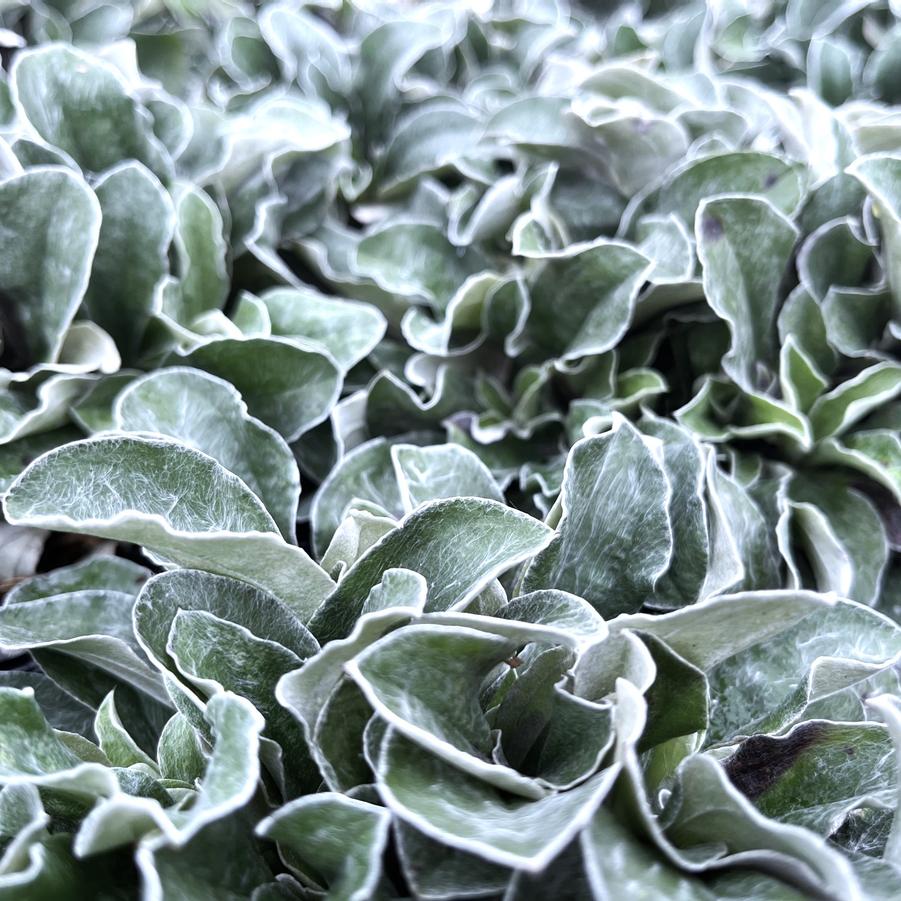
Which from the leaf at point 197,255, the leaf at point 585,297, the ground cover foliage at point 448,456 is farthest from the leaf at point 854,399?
the leaf at point 197,255

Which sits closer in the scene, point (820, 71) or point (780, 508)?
point (780, 508)

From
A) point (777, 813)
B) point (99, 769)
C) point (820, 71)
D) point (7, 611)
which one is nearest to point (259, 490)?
point (7, 611)

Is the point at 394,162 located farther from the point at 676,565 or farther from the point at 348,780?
the point at 348,780

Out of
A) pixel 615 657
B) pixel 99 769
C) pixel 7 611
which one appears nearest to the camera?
pixel 99 769

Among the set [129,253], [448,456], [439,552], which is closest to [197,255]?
[129,253]

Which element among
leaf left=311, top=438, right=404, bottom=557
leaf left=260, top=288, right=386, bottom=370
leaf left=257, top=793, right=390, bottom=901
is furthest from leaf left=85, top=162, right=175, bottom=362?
leaf left=257, top=793, right=390, bottom=901

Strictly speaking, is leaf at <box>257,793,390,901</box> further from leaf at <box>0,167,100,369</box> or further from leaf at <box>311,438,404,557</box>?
leaf at <box>0,167,100,369</box>

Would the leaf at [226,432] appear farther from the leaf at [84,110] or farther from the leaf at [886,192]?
the leaf at [886,192]

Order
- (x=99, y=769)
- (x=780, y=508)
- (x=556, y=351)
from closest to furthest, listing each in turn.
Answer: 1. (x=99, y=769)
2. (x=780, y=508)
3. (x=556, y=351)
